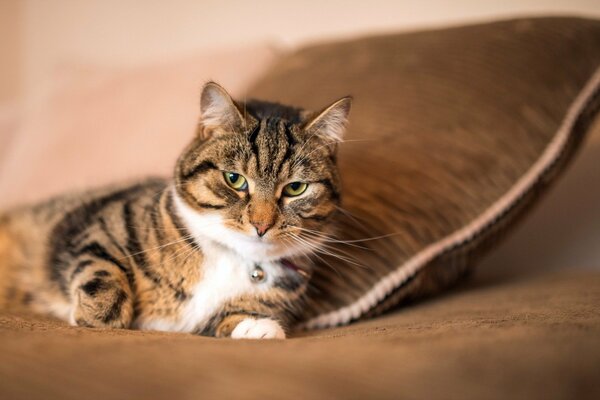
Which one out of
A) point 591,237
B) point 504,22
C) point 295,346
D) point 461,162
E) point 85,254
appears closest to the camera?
point 295,346

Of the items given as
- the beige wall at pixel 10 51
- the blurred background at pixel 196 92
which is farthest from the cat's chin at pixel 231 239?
the beige wall at pixel 10 51

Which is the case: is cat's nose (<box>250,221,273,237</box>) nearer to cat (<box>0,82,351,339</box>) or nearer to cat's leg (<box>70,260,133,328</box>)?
cat (<box>0,82,351,339</box>)

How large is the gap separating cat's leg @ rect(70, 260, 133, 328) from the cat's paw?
200mm

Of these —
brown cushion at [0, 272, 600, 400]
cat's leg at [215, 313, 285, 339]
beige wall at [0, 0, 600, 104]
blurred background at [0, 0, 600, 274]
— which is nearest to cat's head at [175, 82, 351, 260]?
cat's leg at [215, 313, 285, 339]

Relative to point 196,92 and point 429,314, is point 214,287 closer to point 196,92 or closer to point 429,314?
point 429,314

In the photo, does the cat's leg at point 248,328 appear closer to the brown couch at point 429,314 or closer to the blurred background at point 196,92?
the brown couch at point 429,314

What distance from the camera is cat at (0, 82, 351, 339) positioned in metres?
0.94

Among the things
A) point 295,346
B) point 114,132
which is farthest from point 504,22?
point 114,132

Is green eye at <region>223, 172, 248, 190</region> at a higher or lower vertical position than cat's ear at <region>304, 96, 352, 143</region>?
lower

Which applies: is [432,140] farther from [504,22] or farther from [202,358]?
[202,358]

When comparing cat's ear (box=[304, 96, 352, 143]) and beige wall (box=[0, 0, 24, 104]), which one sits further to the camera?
beige wall (box=[0, 0, 24, 104])

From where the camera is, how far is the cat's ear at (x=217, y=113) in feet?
3.10

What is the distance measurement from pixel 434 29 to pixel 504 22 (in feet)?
0.58

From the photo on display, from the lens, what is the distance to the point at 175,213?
1031mm
